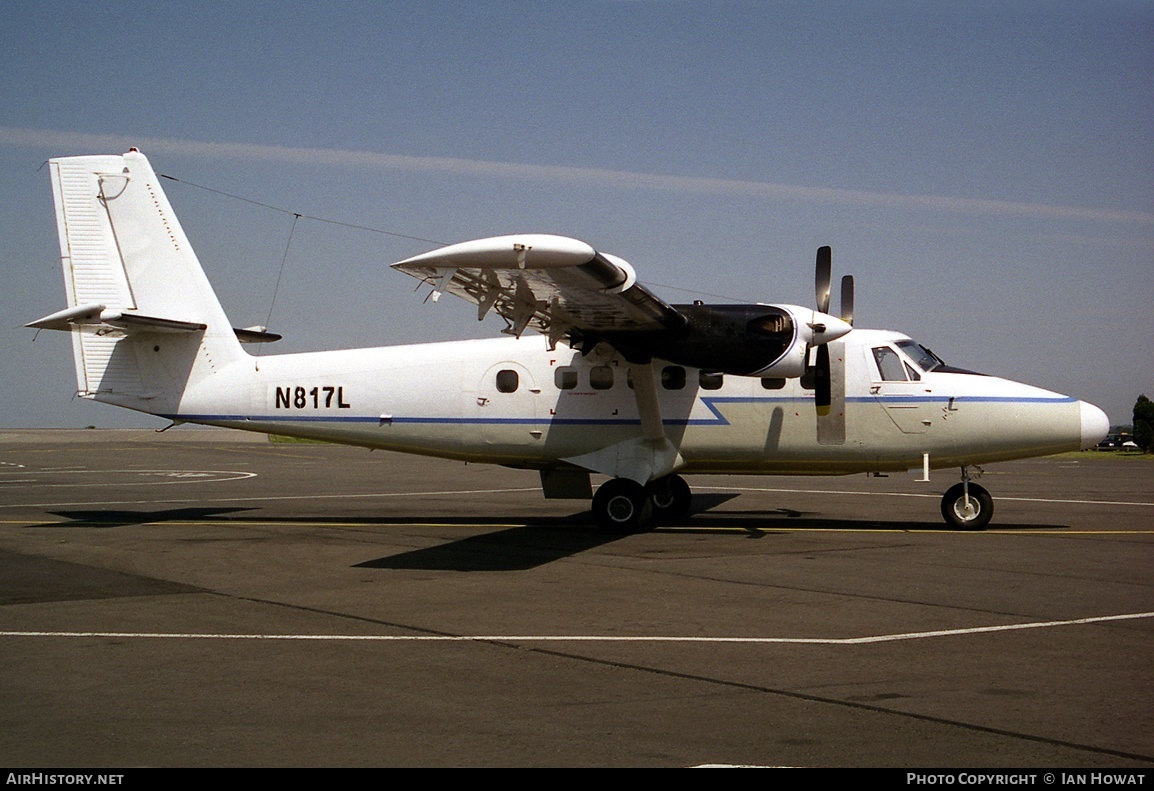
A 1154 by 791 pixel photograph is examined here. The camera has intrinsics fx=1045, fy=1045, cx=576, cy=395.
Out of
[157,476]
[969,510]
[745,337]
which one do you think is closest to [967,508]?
[969,510]

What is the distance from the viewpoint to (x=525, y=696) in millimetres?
6734

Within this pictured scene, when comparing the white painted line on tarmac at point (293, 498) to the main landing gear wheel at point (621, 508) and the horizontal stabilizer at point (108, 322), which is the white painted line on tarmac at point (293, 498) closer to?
the horizontal stabilizer at point (108, 322)

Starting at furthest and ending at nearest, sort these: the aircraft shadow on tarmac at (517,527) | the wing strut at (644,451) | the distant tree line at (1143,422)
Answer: the distant tree line at (1143,422) → the wing strut at (644,451) → the aircraft shadow on tarmac at (517,527)

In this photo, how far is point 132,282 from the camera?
1828 centimetres

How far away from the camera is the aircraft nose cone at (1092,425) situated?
16328 mm

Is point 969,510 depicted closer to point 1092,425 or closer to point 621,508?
point 1092,425

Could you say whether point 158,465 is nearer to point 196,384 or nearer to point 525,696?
point 196,384

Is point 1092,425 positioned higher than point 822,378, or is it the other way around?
point 822,378

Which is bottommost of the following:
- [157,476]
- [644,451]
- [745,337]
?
[157,476]

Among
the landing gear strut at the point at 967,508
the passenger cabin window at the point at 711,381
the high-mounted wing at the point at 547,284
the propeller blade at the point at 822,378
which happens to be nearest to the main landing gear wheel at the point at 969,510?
the landing gear strut at the point at 967,508

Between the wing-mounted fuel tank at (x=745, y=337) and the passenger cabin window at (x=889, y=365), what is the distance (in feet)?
4.31

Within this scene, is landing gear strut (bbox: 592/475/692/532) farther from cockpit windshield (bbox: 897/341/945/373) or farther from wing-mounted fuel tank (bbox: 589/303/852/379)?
cockpit windshield (bbox: 897/341/945/373)

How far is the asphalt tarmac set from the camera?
5.73 m

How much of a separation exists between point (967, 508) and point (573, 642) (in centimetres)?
1044
